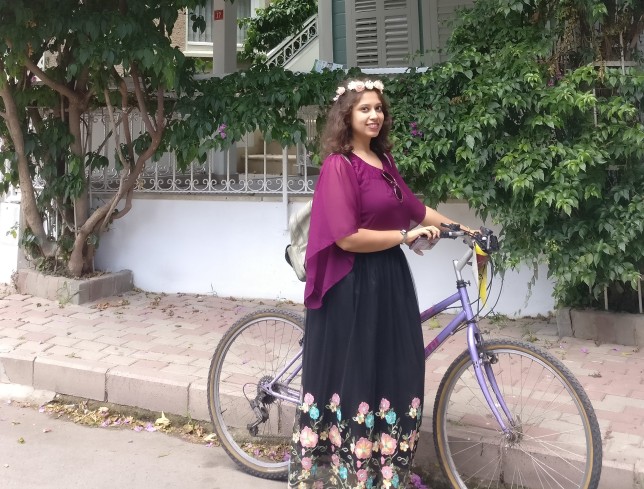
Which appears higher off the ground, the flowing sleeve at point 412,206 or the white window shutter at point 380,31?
the white window shutter at point 380,31

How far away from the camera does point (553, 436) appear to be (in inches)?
129

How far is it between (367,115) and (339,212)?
1.45 feet

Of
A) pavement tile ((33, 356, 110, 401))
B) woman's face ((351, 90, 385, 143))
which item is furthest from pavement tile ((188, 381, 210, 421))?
woman's face ((351, 90, 385, 143))

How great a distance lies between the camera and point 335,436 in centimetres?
284

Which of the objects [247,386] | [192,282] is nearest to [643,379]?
[247,386]

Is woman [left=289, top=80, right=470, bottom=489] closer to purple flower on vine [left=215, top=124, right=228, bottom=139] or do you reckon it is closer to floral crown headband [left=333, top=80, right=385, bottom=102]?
floral crown headband [left=333, top=80, right=385, bottom=102]

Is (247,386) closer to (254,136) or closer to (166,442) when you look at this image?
(166,442)

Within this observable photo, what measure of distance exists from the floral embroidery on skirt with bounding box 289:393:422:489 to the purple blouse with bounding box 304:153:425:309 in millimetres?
476

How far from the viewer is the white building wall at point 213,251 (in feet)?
20.7

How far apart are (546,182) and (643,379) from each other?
1.44 meters

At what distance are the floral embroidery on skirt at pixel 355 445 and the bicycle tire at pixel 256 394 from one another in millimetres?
441

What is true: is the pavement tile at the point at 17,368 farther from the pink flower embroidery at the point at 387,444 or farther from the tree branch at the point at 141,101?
the pink flower embroidery at the point at 387,444

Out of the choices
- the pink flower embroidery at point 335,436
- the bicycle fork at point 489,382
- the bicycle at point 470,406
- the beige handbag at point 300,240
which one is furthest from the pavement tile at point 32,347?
the bicycle fork at point 489,382

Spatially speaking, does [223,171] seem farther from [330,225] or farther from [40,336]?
[330,225]
